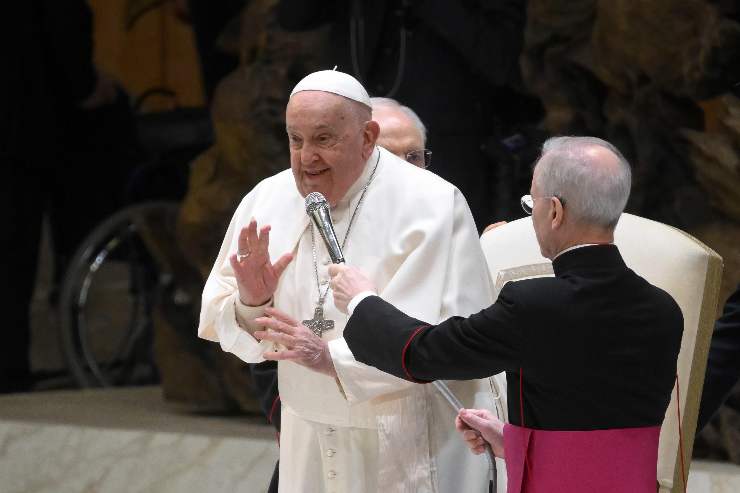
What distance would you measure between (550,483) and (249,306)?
0.84 meters

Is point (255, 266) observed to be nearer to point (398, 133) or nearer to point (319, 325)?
point (319, 325)

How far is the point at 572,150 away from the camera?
3.00 metres

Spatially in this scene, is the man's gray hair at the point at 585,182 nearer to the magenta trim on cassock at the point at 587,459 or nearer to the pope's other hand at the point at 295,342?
the magenta trim on cassock at the point at 587,459

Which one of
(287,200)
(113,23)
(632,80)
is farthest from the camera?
(113,23)

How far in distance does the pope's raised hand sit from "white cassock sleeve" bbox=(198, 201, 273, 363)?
0.12ft

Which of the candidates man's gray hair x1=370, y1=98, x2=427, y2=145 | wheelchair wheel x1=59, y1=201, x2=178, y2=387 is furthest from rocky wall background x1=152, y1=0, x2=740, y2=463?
man's gray hair x1=370, y1=98, x2=427, y2=145

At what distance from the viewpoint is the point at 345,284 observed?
10.8 ft

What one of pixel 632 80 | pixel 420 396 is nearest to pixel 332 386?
pixel 420 396

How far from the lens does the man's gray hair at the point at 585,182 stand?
296 centimetres

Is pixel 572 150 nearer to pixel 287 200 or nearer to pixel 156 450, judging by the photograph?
pixel 287 200

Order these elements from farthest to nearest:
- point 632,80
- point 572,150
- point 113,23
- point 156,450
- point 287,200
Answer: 1. point 113,23
2. point 156,450
3. point 632,80
4. point 287,200
5. point 572,150

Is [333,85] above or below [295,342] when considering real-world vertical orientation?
above

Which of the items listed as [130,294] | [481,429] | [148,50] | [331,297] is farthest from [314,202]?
[148,50]

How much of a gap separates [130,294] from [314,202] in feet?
19.3
